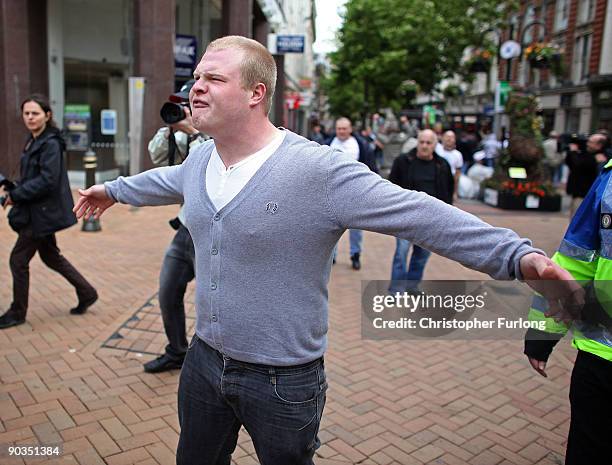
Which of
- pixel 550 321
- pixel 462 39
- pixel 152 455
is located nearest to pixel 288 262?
pixel 550 321

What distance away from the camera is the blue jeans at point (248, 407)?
1.92m

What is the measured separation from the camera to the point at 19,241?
5.11 m

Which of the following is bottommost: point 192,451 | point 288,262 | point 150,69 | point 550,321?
point 192,451

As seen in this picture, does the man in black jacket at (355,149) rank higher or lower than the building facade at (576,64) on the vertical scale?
lower

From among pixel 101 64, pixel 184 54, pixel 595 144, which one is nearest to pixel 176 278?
pixel 595 144

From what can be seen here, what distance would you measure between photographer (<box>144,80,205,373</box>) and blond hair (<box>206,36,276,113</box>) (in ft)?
6.04

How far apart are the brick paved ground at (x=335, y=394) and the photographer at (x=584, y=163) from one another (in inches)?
213

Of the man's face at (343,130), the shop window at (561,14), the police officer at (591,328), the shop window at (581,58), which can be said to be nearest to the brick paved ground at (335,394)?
the police officer at (591,328)

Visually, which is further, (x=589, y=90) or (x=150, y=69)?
(x=589, y=90)

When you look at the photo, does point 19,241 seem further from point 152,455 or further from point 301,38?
point 301,38

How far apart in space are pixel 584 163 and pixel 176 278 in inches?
318

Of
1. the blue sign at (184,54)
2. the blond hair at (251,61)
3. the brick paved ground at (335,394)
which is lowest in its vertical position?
the brick paved ground at (335,394)

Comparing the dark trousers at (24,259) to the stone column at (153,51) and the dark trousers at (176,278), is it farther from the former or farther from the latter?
the stone column at (153,51)

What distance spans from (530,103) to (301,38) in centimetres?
857
